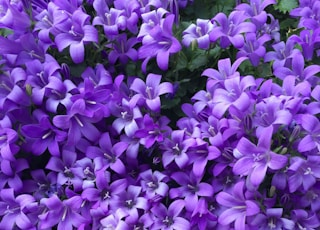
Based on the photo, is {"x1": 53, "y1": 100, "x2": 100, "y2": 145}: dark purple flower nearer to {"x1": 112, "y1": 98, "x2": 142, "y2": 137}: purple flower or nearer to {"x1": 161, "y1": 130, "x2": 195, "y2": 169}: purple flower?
{"x1": 112, "y1": 98, "x2": 142, "y2": 137}: purple flower

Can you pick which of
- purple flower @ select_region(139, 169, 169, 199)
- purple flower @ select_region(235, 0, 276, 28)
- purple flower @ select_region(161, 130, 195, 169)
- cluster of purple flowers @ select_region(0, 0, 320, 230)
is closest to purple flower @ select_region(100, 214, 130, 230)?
cluster of purple flowers @ select_region(0, 0, 320, 230)

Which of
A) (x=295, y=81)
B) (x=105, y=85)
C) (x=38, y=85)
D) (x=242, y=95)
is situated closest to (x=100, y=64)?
(x=105, y=85)

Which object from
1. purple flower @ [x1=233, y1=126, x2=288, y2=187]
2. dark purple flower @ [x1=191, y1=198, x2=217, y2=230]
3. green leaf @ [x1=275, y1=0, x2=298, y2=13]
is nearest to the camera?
purple flower @ [x1=233, y1=126, x2=288, y2=187]

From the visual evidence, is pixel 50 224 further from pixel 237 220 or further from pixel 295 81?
pixel 295 81

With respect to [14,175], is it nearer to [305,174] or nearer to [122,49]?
[122,49]

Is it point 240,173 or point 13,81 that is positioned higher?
point 13,81
